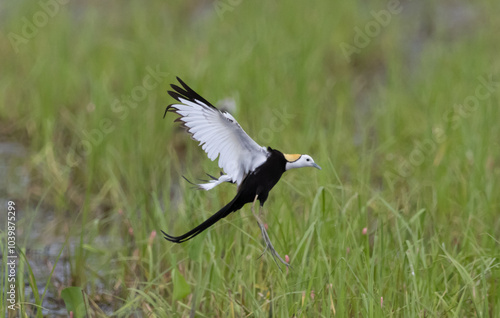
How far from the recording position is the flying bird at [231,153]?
1.36m

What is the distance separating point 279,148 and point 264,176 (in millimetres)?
2054

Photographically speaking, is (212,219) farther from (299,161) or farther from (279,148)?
(279,148)

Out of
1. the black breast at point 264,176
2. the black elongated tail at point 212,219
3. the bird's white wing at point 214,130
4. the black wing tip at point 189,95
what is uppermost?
the black wing tip at point 189,95

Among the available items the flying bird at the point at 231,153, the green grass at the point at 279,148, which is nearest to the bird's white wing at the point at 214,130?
the flying bird at the point at 231,153

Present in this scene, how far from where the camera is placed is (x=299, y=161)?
1.42 metres

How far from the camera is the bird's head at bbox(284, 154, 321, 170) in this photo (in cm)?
141

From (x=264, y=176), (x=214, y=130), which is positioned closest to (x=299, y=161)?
(x=264, y=176)

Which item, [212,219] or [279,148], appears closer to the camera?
[212,219]

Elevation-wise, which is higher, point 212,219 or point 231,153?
point 231,153

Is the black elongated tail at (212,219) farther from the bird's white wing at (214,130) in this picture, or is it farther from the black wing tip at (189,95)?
the black wing tip at (189,95)

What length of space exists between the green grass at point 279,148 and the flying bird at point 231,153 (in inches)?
18.5

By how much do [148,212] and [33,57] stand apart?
95.8 inches

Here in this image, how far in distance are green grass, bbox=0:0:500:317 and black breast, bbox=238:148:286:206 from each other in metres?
0.46

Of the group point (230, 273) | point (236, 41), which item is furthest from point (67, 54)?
point (230, 273)
